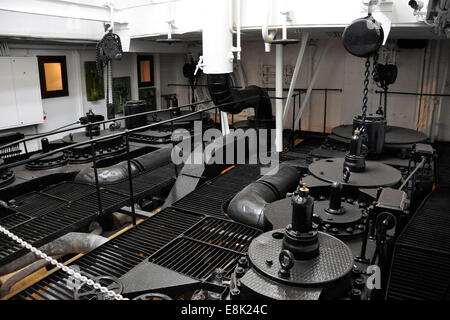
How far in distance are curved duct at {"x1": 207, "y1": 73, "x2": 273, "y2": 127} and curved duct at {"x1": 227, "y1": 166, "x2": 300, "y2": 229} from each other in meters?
1.53

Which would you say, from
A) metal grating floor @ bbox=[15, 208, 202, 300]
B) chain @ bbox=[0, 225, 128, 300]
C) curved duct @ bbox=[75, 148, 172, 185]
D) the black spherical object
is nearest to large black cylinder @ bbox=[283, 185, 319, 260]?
chain @ bbox=[0, 225, 128, 300]

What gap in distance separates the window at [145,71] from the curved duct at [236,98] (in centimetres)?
452

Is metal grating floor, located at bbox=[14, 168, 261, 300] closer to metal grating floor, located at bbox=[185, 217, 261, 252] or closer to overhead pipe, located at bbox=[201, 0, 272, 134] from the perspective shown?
metal grating floor, located at bbox=[185, 217, 261, 252]

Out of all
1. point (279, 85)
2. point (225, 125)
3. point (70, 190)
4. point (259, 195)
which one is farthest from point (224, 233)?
point (225, 125)

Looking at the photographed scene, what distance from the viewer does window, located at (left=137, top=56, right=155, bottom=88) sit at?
1000cm

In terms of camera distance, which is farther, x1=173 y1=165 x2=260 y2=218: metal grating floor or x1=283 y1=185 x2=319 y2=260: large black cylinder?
x1=173 y1=165 x2=260 y2=218: metal grating floor

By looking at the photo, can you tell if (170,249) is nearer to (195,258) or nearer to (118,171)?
(195,258)

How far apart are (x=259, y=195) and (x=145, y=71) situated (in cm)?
753

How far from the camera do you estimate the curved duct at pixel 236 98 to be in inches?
207

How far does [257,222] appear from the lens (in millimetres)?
3336

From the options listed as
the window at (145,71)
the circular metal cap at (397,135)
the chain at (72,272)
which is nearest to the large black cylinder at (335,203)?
the chain at (72,272)
